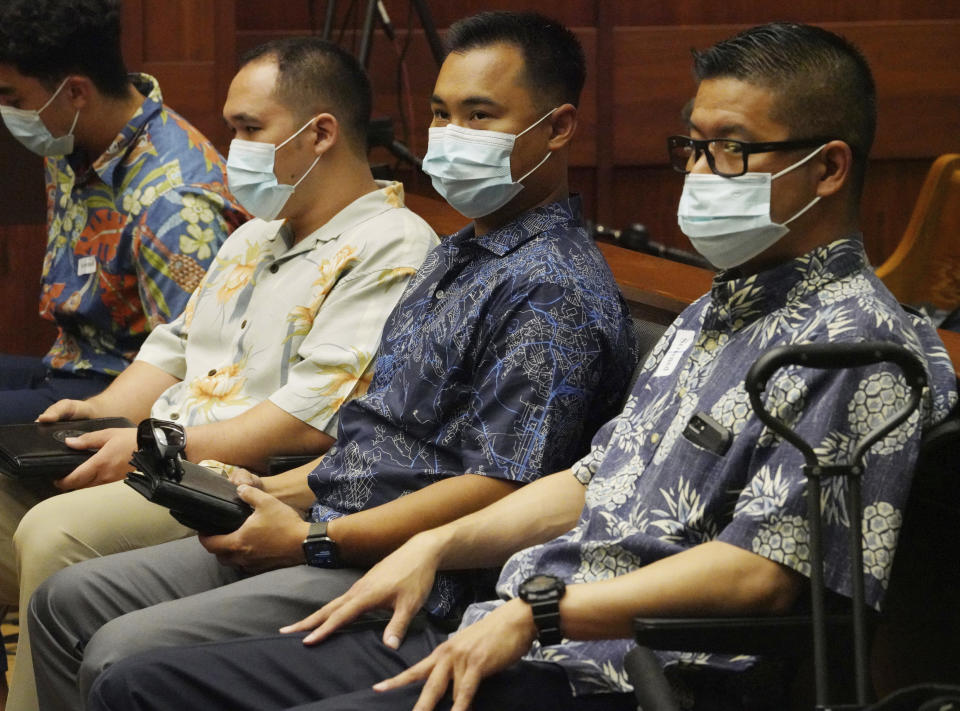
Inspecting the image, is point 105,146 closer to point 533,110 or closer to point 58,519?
point 58,519

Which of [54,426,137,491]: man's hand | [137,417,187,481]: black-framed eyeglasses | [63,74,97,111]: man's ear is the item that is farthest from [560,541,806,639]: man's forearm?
[63,74,97,111]: man's ear

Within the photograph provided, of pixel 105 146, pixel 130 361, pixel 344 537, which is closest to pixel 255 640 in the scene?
pixel 344 537

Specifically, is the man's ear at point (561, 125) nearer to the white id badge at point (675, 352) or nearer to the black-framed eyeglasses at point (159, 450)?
the white id badge at point (675, 352)

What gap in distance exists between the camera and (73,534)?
2160mm

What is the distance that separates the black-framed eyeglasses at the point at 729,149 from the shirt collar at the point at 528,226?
0.36 meters

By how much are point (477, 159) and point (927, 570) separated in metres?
0.84

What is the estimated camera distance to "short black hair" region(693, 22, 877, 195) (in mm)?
1495

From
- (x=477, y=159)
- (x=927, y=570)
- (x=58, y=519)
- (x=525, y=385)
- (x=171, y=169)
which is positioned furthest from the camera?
(x=171, y=169)

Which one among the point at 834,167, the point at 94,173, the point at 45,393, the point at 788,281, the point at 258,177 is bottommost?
the point at 45,393

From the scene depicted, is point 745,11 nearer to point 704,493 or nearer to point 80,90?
point 80,90

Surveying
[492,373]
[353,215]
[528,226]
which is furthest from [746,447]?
[353,215]

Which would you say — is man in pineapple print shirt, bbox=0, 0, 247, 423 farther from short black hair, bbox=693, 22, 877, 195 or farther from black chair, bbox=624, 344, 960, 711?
black chair, bbox=624, 344, 960, 711

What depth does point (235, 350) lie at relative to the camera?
2.38 m

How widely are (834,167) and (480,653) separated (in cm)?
67
